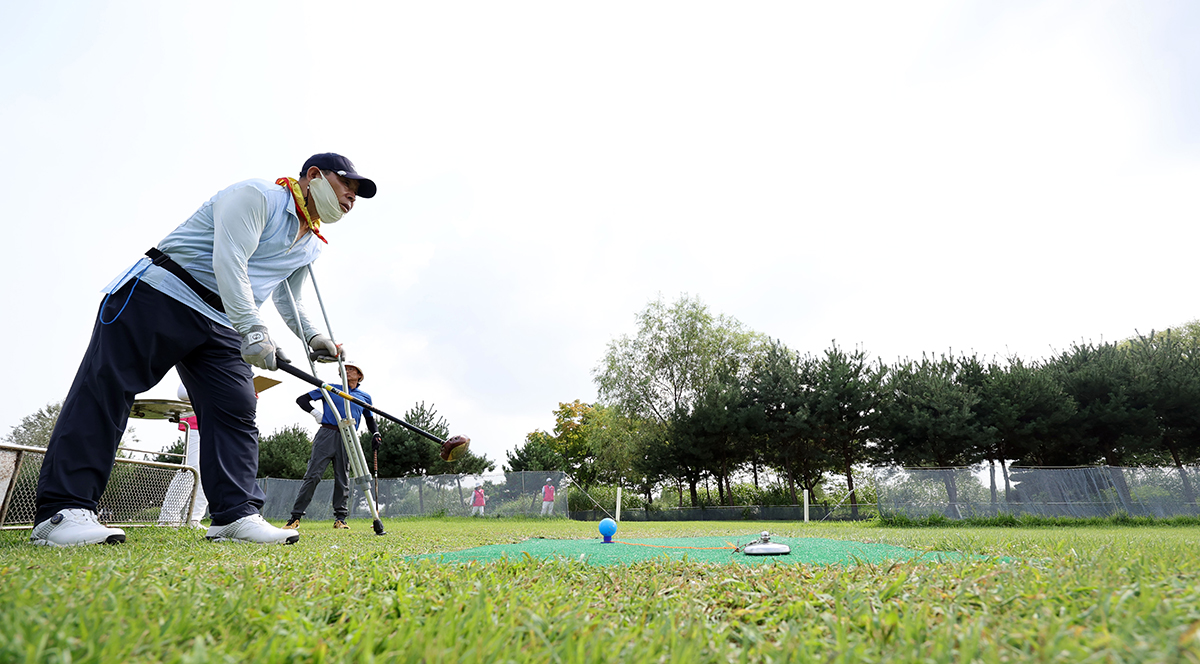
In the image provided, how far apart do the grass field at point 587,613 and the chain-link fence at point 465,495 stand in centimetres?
1490

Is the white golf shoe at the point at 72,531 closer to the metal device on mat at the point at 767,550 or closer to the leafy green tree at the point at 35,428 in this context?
the metal device on mat at the point at 767,550

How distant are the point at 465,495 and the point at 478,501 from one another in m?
0.48

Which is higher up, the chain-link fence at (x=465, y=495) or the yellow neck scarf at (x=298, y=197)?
the yellow neck scarf at (x=298, y=197)

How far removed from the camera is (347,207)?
4.05m

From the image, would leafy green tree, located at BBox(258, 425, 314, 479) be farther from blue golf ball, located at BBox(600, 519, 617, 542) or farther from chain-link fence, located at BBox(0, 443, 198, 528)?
blue golf ball, located at BBox(600, 519, 617, 542)

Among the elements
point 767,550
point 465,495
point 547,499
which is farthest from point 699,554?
point 465,495

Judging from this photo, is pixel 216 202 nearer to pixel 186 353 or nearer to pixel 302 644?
pixel 186 353

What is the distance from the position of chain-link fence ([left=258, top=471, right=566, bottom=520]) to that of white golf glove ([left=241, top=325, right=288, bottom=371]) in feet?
44.4

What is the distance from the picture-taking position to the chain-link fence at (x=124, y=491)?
385cm

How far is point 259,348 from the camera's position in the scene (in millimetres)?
3357

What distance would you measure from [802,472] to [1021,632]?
28.8 m

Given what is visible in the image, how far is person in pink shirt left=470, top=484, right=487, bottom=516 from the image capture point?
16.9 metres

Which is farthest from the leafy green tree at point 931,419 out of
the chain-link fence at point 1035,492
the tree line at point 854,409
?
the chain-link fence at point 1035,492

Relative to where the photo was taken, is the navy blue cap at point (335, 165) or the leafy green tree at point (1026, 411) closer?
the navy blue cap at point (335, 165)
